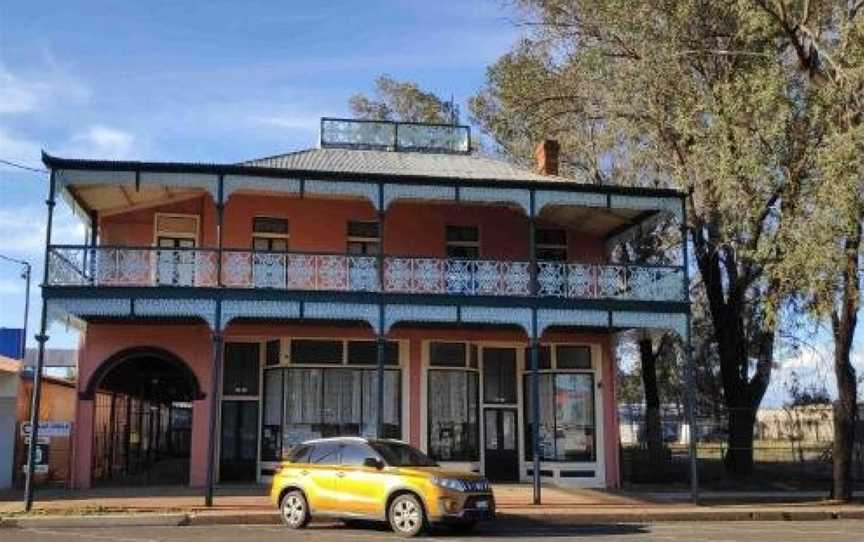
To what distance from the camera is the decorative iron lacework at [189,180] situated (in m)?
21.1

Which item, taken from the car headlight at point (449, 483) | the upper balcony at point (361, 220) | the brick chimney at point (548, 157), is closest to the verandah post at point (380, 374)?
the upper balcony at point (361, 220)

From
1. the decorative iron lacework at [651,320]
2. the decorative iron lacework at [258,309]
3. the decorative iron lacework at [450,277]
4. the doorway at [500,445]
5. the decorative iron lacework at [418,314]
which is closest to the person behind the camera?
the decorative iron lacework at [258,309]

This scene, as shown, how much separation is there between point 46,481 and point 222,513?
8.03m

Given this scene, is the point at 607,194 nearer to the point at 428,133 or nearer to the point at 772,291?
the point at 772,291

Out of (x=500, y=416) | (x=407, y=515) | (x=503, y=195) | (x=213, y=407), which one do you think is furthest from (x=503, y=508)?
(x=503, y=195)

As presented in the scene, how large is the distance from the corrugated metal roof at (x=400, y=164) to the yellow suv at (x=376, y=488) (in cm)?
747

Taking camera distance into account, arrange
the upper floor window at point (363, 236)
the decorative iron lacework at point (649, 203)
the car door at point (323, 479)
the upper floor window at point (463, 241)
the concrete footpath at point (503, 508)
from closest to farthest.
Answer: the car door at point (323, 479)
the concrete footpath at point (503, 508)
the decorative iron lacework at point (649, 203)
the upper floor window at point (363, 236)
the upper floor window at point (463, 241)

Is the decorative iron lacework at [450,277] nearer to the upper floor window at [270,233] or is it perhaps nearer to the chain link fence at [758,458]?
the upper floor window at [270,233]

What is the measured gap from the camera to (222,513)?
18.0 meters

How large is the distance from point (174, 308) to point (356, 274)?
13.4ft

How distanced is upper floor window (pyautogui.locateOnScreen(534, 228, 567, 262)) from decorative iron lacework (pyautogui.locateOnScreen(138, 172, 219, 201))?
8904mm

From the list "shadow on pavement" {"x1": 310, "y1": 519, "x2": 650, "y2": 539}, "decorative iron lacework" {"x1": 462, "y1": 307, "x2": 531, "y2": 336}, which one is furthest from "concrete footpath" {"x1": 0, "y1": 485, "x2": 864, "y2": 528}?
"decorative iron lacework" {"x1": 462, "y1": 307, "x2": 531, "y2": 336}

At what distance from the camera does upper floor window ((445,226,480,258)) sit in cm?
2559

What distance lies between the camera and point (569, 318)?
880 inches
